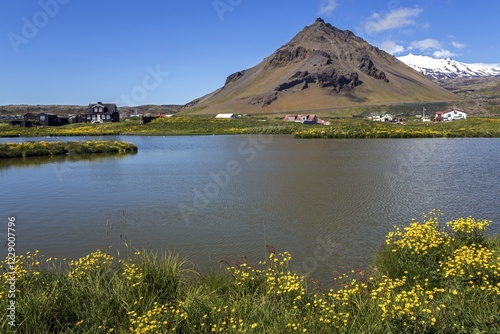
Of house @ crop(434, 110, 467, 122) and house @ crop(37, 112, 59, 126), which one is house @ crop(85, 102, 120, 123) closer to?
house @ crop(37, 112, 59, 126)

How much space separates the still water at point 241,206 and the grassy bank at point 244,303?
276 centimetres

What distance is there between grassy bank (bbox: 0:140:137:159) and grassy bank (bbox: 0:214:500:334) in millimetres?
45073

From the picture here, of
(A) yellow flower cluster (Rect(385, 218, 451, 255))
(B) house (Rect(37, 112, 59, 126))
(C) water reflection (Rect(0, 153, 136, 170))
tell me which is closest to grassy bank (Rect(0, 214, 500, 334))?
(A) yellow flower cluster (Rect(385, 218, 451, 255))

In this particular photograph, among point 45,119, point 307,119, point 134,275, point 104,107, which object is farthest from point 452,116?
point 134,275

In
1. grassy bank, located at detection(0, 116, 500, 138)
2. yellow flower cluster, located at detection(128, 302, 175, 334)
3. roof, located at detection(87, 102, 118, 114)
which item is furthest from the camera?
roof, located at detection(87, 102, 118, 114)

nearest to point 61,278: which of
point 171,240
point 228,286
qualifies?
point 228,286

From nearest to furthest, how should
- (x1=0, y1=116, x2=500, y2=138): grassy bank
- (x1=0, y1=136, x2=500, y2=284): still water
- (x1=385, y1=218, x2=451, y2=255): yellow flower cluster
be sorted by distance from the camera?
(x1=385, y1=218, x2=451, y2=255): yellow flower cluster < (x1=0, y1=136, x2=500, y2=284): still water < (x1=0, y1=116, x2=500, y2=138): grassy bank

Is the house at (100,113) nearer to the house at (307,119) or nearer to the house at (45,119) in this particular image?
the house at (45,119)

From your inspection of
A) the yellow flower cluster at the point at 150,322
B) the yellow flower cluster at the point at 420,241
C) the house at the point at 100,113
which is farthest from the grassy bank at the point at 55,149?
the house at the point at 100,113

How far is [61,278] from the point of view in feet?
28.2

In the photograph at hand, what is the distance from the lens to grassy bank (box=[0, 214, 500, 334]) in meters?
6.46

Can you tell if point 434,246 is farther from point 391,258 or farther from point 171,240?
point 171,240

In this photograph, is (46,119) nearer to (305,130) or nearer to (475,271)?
(305,130)

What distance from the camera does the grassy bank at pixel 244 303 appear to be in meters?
6.46
